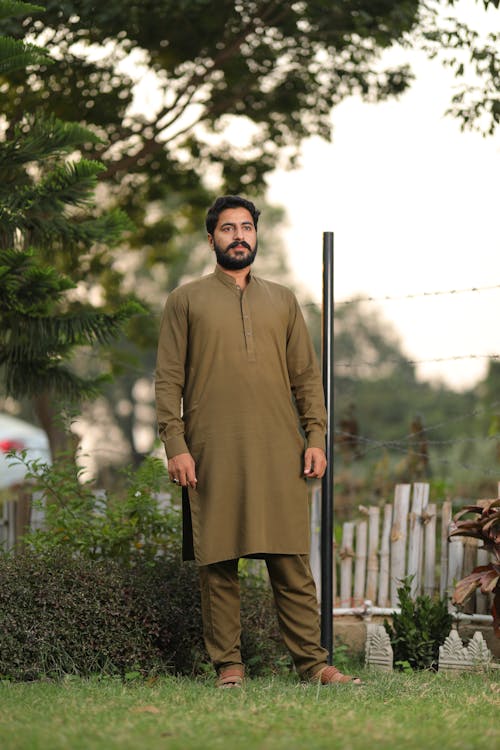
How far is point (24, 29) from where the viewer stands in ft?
24.8

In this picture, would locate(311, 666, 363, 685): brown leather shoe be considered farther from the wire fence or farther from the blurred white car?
the blurred white car

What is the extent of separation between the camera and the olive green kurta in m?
4.99

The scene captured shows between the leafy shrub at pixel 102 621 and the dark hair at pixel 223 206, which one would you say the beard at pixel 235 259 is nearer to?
the dark hair at pixel 223 206

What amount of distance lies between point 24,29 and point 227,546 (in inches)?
166

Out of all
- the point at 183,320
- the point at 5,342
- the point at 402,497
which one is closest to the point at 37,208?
the point at 5,342

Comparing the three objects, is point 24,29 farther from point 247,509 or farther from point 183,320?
point 247,509

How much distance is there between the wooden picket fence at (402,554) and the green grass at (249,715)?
3.04ft

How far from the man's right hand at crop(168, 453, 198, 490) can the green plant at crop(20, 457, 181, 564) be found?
4.00 ft

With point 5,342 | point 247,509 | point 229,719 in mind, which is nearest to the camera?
point 229,719

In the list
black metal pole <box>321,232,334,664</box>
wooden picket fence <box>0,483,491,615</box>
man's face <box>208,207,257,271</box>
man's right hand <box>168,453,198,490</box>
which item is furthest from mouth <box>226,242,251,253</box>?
wooden picket fence <box>0,483,491,615</box>

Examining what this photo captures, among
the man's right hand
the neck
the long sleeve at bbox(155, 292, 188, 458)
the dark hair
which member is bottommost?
the man's right hand

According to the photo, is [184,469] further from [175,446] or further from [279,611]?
[279,611]

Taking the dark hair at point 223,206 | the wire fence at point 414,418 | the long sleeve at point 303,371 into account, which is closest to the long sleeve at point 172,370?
the dark hair at point 223,206

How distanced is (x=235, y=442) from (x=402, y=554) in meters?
1.86
